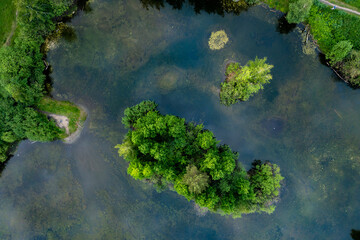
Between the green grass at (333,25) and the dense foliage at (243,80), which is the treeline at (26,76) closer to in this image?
the dense foliage at (243,80)

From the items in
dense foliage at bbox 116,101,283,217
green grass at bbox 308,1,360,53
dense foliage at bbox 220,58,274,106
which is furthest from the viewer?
green grass at bbox 308,1,360,53

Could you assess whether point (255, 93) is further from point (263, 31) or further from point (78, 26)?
point (78, 26)

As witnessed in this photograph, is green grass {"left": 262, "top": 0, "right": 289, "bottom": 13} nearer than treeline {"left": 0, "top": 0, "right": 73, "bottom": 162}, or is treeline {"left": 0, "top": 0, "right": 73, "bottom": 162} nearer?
treeline {"left": 0, "top": 0, "right": 73, "bottom": 162}

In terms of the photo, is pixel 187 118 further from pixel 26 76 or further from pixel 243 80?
pixel 26 76

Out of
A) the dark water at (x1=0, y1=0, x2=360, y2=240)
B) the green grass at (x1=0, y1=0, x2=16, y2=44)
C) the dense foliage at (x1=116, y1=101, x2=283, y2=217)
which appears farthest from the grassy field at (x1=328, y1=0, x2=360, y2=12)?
the green grass at (x1=0, y1=0, x2=16, y2=44)

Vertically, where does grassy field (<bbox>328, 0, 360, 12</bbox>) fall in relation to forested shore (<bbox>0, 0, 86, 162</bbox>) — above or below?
above

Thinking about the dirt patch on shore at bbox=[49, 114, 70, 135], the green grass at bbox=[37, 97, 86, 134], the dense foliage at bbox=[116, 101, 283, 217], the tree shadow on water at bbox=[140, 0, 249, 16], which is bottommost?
the dirt patch on shore at bbox=[49, 114, 70, 135]

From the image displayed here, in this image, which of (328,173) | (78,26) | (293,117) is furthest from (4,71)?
(328,173)

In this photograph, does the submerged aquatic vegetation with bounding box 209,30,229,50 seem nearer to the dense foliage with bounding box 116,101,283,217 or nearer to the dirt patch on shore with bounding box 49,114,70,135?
the dense foliage with bounding box 116,101,283,217
